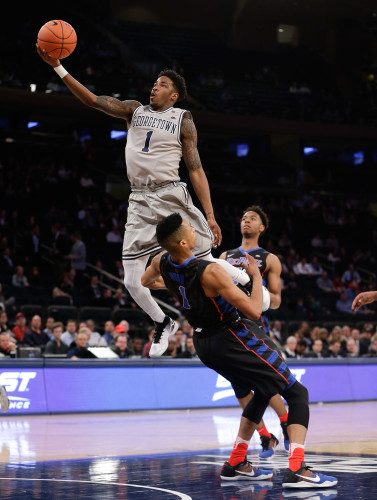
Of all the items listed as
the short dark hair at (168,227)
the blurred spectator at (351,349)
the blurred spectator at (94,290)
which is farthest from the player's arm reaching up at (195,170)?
the blurred spectator at (94,290)

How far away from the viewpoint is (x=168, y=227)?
6344mm

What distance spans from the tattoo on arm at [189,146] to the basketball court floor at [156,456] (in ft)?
8.70

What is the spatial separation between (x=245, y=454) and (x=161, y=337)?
1301 mm

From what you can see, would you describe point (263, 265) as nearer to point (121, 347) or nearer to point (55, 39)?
point (55, 39)

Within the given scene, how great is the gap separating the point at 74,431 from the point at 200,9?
28553 millimetres

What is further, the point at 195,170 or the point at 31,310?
the point at 31,310

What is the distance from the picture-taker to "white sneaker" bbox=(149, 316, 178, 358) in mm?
7418

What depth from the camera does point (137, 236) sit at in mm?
7059

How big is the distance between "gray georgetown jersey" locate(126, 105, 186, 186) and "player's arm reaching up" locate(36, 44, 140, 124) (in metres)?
0.12

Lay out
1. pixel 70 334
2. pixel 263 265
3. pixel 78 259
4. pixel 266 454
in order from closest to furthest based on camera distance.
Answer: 1. pixel 266 454
2. pixel 263 265
3. pixel 70 334
4. pixel 78 259

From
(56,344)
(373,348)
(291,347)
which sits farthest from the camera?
(373,348)

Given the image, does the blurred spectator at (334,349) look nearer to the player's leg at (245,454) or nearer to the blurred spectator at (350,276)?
the blurred spectator at (350,276)

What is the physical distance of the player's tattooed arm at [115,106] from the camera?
23.1 ft

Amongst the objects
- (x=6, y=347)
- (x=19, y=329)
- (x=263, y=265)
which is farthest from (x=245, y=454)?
(x=19, y=329)
